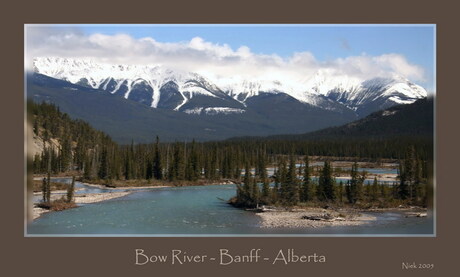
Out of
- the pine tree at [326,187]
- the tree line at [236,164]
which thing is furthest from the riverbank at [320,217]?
the pine tree at [326,187]

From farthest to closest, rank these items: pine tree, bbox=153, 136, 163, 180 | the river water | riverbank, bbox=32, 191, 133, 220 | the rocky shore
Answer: pine tree, bbox=153, 136, 163, 180, riverbank, bbox=32, 191, 133, 220, the rocky shore, the river water

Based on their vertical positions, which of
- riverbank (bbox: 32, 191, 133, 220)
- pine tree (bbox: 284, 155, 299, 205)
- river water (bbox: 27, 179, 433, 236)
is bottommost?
river water (bbox: 27, 179, 433, 236)

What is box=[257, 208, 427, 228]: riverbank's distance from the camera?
4009cm

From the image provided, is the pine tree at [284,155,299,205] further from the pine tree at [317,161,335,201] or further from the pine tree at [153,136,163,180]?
the pine tree at [153,136,163,180]

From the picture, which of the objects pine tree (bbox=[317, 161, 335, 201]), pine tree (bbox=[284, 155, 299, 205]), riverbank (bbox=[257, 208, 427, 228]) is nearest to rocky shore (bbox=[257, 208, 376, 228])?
riverbank (bbox=[257, 208, 427, 228])

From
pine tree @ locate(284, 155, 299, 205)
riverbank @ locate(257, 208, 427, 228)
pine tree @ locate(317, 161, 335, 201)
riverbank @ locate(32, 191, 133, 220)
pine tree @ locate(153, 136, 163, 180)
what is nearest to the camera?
riverbank @ locate(257, 208, 427, 228)

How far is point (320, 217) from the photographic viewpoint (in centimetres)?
4166

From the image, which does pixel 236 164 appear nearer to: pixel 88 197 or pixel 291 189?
pixel 88 197

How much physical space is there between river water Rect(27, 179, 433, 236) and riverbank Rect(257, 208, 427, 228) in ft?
2.22

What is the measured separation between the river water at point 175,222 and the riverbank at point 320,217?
2.22 ft

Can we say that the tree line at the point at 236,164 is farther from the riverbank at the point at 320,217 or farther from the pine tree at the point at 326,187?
the riverbank at the point at 320,217

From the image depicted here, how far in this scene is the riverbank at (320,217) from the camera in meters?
40.1

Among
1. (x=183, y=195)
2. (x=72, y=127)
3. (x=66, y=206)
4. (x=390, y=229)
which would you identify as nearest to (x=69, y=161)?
(x=72, y=127)

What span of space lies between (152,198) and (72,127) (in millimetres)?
53307
